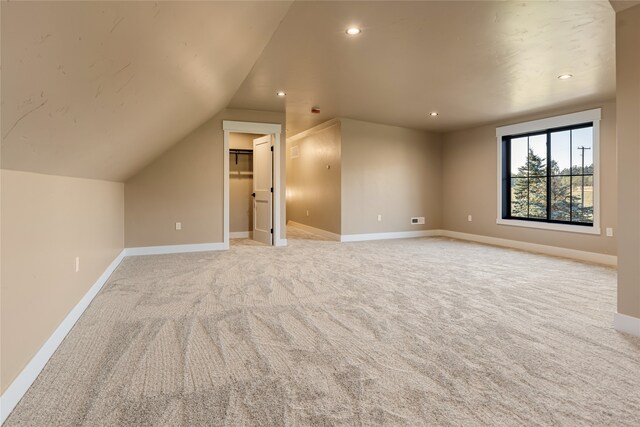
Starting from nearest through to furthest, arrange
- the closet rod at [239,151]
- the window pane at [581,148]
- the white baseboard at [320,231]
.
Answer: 1. the window pane at [581,148]
2. the white baseboard at [320,231]
3. the closet rod at [239,151]

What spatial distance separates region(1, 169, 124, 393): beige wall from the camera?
61.9 inches

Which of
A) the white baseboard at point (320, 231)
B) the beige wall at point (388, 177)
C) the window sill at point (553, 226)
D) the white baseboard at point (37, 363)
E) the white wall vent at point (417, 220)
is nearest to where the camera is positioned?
the white baseboard at point (37, 363)

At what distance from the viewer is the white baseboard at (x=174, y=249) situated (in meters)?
5.27

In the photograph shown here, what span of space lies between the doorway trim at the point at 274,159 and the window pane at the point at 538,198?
14.2ft

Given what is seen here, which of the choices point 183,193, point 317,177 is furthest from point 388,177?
point 183,193

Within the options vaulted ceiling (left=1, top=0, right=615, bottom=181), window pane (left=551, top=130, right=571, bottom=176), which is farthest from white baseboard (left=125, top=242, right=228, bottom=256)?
window pane (left=551, top=130, right=571, bottom=176)

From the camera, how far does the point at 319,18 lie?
108 inches

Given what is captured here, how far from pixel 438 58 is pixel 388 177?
3.80m

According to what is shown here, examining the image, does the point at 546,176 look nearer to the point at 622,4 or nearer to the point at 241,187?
the point at 622,4

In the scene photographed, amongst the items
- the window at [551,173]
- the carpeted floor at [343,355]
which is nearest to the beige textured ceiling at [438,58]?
the window at [551,173]

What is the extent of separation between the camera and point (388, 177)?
721 centimetres

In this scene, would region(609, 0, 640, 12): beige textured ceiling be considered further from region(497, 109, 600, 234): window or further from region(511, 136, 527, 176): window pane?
region(511, 136, 527, 176): window pane

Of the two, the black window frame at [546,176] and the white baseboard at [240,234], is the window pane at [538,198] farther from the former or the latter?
the white baseboard at [240,234]

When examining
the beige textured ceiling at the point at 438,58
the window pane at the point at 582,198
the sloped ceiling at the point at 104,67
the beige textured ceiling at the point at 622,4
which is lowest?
the window pane at the point at 582,198
